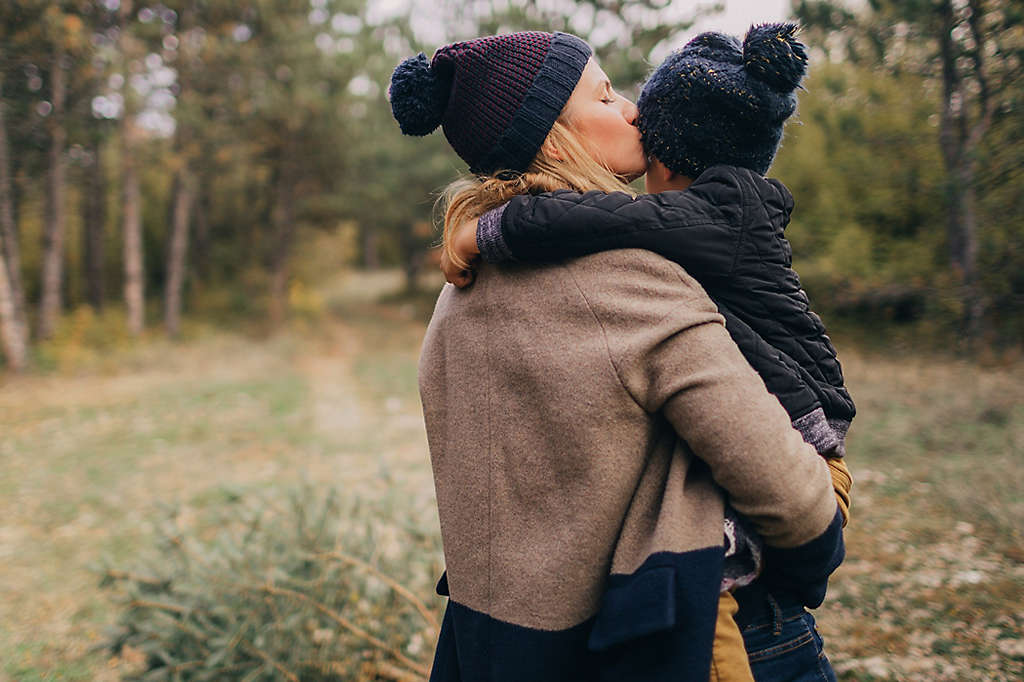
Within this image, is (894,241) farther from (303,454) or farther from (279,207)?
(279,207)

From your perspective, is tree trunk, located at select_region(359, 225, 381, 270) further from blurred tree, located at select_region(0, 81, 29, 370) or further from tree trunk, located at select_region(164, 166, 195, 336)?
blurred tree, located at select_region(0, 81, 29, 370)

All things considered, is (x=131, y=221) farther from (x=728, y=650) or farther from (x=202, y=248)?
(x=728, y=650)

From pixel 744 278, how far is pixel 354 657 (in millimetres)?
2359

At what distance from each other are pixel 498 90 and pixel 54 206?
544 inches

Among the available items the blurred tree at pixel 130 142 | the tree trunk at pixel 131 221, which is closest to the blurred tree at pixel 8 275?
the blurred tree at pixel 130 142

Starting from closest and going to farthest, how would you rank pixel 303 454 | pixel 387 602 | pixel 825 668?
pixel 825 668 → pixel 387 602 → pixel 303 454

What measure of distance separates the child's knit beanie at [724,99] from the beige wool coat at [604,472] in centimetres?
31

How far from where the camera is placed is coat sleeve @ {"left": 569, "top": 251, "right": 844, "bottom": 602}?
3.49 ft

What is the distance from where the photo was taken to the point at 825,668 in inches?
51.8

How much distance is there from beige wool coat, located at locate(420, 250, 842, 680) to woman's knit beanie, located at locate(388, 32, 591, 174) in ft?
0.81

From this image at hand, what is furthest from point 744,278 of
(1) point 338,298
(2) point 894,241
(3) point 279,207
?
(1) point 338,298

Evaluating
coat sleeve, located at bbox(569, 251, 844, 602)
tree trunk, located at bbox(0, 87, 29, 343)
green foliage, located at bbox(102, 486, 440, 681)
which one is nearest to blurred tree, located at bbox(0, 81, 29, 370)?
tree trunk, located at bbox(0, 87, 29, 343)

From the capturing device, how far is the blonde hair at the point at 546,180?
4.38ft

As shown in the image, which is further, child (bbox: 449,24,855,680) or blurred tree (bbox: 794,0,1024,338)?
blurred tree (bbox: 794,0,1024,338)
